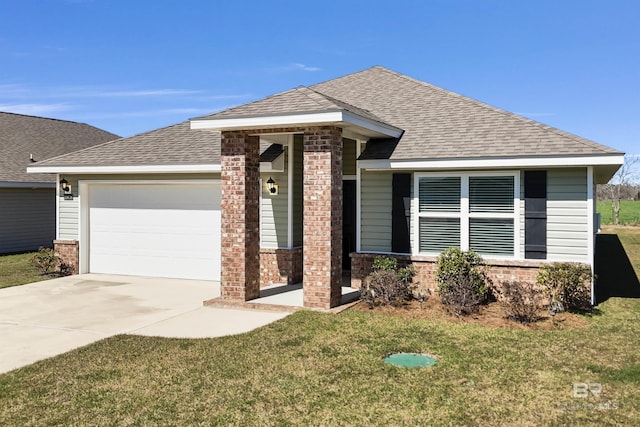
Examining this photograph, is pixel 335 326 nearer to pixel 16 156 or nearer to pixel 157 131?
pixel 157 131

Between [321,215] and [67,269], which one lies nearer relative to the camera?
[321,215]

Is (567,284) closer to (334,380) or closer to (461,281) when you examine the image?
(461,281)

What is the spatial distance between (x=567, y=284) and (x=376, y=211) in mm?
4005

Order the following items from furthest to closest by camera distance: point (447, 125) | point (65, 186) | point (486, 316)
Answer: point (65, 186), point (447, 125), point (486, 316)

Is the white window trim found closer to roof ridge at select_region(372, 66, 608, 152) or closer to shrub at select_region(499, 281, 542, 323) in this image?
shrub at select_region(499, 281, 542, 323)

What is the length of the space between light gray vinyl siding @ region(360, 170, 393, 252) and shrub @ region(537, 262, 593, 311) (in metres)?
3.19

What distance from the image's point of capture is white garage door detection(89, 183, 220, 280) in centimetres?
1284

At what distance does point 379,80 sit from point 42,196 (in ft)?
48.9

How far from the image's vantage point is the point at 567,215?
9.40 metres

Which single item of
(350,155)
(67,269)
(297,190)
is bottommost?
(67,269)

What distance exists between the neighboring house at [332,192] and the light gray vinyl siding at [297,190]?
0.06 m

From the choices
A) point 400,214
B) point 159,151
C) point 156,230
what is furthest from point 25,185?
point 400,214

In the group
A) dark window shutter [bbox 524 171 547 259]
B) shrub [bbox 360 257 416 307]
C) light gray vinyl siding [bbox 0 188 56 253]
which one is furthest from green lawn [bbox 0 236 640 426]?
light gray vinyl siding [bbox 0 188 56 253]

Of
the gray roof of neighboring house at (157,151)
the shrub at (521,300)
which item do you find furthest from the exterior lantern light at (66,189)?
the shrub at (521,300)
